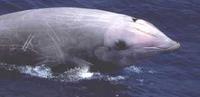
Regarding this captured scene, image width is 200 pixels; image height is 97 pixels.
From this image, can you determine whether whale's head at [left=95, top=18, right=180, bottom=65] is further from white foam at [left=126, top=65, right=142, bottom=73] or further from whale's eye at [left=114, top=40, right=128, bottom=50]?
white foam at [left=126, top=65, right=142, bottom=73]

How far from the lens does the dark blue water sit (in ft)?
71.7

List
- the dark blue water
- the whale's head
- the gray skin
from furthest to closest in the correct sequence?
the dark blue water
the gray skin
the whale's head

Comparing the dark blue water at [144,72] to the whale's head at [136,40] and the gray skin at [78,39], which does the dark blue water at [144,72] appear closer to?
the gray skin at [78,39]

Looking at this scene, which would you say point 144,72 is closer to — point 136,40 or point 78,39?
point 136,40

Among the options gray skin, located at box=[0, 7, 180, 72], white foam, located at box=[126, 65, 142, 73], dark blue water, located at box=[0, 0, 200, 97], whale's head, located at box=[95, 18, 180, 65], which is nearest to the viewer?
whale's head, located at box=[95, 18, 180, 65]

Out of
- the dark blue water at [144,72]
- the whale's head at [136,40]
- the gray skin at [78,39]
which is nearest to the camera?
the whale's head at [136,40]

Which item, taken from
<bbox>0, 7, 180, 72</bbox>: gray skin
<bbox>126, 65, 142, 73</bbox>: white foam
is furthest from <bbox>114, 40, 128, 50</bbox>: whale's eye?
<bbox>126, 65, 142, 73</bbox>: white foam

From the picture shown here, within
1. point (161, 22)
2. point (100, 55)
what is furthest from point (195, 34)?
point (100, 55)

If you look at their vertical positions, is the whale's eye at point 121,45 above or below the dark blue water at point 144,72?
above

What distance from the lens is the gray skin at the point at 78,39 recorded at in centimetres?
2102

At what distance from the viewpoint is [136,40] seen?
68.6 feet

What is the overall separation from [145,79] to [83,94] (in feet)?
9.86

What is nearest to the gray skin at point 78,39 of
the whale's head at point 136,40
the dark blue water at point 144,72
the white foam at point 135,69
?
the whale's head at point 136,40

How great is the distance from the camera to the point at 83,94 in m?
21.7
